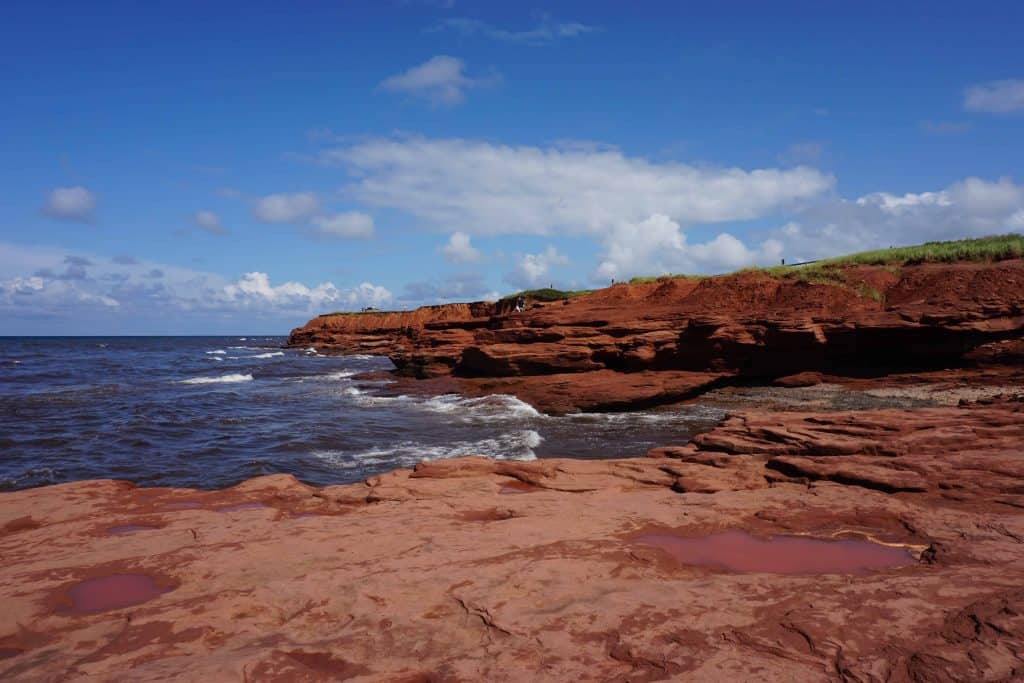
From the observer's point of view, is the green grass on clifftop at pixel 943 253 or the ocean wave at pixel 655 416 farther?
the green grass on clifftop at pixel 943 253

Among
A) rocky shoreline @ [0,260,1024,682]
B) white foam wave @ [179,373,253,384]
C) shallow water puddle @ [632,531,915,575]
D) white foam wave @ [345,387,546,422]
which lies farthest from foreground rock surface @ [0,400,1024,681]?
white foam wave @ [179,373,253,384]

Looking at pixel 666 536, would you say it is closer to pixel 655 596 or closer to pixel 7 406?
pixel 655 596

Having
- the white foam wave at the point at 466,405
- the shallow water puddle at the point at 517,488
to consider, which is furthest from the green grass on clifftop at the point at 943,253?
the shallow water puddle at the point at 517,488

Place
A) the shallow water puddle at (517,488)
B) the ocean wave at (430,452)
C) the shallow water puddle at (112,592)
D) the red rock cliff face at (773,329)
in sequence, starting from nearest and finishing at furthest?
1. the shallow water puddle at (112,592)
2. the shallow water puddle at (517,488)
3. the ocean wave at (430,452)
4. the red rock cliff face at (773,329)

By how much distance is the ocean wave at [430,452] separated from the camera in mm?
13727

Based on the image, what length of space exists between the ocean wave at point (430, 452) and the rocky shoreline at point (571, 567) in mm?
4089

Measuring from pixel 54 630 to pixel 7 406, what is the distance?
80.2 ft

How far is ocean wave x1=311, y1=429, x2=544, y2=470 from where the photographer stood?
540 inches

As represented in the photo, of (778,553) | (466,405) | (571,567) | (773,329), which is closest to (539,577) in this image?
(571,567)

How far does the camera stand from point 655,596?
4.61m

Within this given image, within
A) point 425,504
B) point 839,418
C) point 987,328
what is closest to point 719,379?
point 987,328

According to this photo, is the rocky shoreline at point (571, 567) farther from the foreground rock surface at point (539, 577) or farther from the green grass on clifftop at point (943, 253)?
the green grass on clifftop at point (943, 253)

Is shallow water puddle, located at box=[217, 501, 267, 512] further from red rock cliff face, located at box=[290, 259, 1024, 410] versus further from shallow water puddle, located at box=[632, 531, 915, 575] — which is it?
red rock cliff face, located at box=[290, 259, 1024, 410]

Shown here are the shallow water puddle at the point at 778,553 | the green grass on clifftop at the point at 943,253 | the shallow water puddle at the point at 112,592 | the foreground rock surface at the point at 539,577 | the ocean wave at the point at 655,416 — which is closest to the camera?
the foreground rock surface at the point at 539,577
